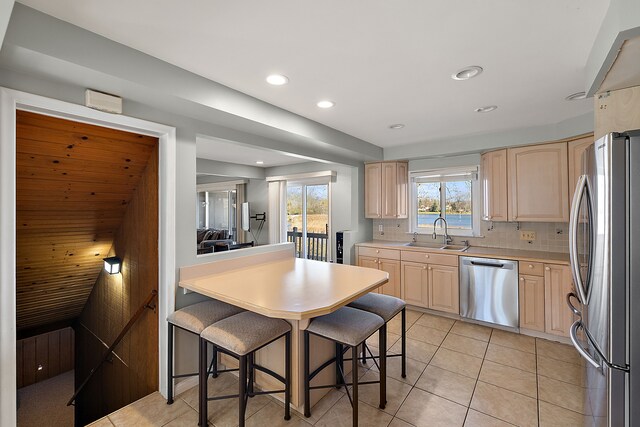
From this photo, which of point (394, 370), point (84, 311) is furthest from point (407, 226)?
point (84, 311)

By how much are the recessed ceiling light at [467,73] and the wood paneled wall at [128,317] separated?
2.36 m

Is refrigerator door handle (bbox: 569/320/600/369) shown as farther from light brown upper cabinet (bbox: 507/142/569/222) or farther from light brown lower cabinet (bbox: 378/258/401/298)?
light brown lower cabinet (bbox: 378/258/401/298)

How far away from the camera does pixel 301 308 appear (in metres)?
1.61

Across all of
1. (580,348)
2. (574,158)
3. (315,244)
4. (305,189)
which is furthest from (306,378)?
(305,189)

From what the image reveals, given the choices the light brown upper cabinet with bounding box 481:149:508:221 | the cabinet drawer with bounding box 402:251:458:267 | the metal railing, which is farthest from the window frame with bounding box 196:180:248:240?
the light brown upper cabinet with bounding box 481:149:508:221

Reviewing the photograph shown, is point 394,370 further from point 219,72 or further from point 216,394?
point 219,72

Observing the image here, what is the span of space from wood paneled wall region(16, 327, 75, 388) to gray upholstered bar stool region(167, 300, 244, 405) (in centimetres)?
383

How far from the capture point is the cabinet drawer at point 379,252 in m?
4.02

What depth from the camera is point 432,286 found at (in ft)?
12.2

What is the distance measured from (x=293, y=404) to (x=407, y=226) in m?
3.20

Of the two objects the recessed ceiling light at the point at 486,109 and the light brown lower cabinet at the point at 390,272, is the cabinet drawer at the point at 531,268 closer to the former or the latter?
the light brown lower cabinet at the point at 390,272

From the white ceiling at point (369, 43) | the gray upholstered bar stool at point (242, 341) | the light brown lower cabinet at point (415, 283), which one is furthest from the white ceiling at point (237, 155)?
the gray upholstered bar stool at point (242, 341)

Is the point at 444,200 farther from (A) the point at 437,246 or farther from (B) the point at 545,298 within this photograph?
(B) the point at 545,298

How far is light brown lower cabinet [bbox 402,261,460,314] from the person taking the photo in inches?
141
